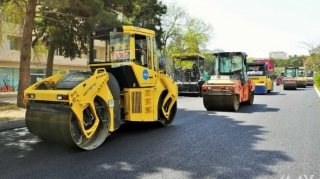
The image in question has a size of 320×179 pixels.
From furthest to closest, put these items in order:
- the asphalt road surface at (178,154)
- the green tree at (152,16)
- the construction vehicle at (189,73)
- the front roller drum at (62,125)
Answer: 1. the green tree at (152,16)
2. the construction vehicle at (189,73)
3. the front roller drum at (62,125)
4. the asphalt road surface at (178,154)

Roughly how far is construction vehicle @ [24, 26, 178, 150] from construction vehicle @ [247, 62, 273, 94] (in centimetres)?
Answer: 1372

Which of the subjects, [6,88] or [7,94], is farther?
[6,88]

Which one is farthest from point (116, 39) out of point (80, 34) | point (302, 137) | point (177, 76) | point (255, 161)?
point (177, 76)

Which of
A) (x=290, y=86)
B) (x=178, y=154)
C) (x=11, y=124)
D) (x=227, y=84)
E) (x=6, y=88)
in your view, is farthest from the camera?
(x=290, y=86)

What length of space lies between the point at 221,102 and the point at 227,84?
75 cm

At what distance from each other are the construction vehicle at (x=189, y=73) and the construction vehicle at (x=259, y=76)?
3.91m

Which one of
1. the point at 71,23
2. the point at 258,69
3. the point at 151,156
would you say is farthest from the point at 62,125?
the point at 258,69

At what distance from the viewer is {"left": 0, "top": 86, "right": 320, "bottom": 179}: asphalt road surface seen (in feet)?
14.3

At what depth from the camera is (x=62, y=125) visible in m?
5.29

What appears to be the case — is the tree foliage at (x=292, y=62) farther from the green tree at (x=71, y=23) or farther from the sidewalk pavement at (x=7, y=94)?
the green tree at (x=71, y=23)

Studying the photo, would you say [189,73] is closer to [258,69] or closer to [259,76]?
[259,76]

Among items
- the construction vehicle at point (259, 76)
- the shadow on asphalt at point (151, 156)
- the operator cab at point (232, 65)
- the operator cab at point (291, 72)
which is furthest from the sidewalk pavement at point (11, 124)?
the operator cab at point (291, 72)

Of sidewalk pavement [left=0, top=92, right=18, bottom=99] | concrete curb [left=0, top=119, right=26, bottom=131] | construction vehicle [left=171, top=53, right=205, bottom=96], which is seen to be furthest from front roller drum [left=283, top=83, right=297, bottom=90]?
concrete curb [left=0, top=119, right=26, bottom=131]

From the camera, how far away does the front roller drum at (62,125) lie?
17.4 feet
